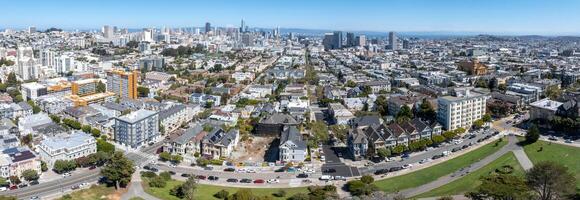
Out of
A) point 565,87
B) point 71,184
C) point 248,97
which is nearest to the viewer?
point 71,184

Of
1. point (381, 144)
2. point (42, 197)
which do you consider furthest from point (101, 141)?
point (381, 144)

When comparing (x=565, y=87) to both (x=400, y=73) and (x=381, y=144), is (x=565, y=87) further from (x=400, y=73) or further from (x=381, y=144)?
(x=381, y=144)

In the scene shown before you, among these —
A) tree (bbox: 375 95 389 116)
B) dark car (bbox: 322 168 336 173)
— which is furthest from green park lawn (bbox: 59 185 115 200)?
tree (bbox: 375 95 389 116)

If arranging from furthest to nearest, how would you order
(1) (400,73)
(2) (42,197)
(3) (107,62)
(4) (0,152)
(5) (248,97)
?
(3) (107,62) < (1) (400,73) < (5) (248,97) < (4) (0,152) < (2) (42,197)

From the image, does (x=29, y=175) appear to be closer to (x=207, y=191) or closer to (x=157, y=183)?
(x=157, y=183)

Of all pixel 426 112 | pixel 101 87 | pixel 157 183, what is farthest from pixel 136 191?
pixel 101 87

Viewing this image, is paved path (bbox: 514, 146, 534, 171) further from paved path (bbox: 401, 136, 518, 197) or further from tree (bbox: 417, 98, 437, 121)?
tree (bbox: 417, 98, 437, 121)
